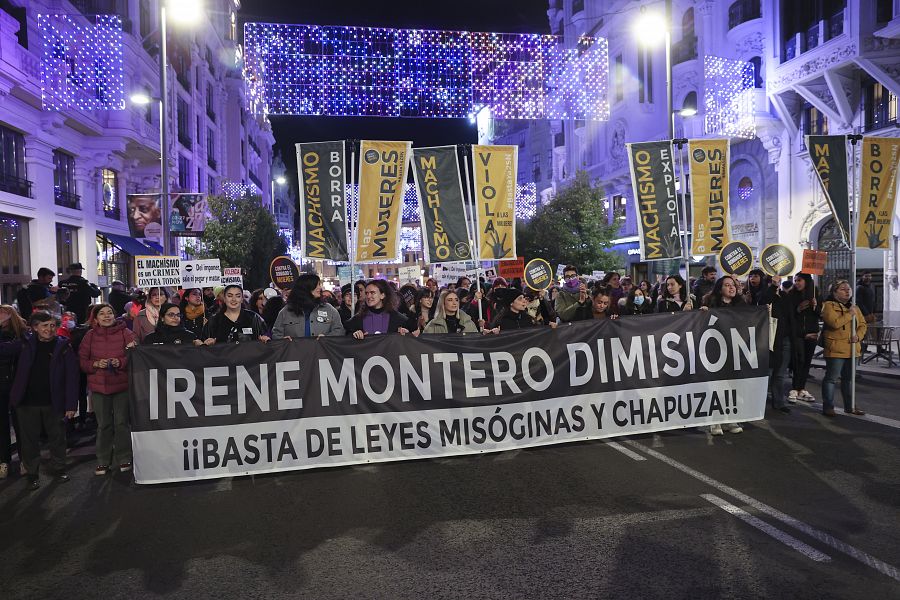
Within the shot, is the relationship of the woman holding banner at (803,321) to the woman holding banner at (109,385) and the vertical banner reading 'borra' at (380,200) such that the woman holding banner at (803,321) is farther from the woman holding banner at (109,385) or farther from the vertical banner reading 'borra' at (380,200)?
the woman holding banner at (109,385)

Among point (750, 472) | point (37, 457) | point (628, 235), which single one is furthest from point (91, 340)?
point (628, 235)

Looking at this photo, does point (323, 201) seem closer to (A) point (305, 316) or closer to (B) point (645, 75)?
(A) point (305, 316)

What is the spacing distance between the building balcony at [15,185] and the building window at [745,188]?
23.6 metres

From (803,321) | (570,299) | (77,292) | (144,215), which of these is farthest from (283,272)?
(803,321)

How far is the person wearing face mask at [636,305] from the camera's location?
10148mm

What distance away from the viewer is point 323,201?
986cm

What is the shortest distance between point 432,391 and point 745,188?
22893mm

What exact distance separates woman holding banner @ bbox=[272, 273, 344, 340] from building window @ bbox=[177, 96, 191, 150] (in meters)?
29.5

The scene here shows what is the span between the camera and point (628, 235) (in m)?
37.7

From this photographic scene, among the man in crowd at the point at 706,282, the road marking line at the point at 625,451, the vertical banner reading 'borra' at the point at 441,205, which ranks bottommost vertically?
the road marking line at the point at 625,451

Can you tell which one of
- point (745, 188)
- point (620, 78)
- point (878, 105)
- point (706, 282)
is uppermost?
point (620, 78)

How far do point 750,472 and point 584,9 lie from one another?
42.5m

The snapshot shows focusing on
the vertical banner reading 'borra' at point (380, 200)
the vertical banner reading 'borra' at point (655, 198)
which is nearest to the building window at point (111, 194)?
A: the vertical banner reading 'borra' at point (380, 200)

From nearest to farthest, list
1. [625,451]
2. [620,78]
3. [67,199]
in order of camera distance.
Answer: [625,451] < [67,199] < [620,78]
